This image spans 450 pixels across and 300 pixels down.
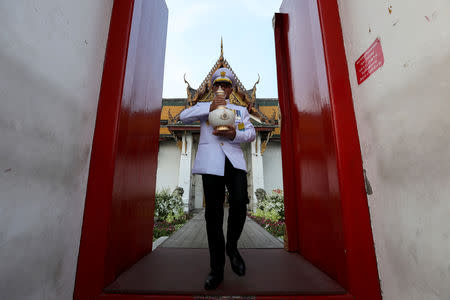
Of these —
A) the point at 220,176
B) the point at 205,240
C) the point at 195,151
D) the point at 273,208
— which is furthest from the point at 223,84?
the point at 195,151

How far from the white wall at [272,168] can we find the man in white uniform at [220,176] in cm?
869

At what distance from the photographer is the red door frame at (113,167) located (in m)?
1.34

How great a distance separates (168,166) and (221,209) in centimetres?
916

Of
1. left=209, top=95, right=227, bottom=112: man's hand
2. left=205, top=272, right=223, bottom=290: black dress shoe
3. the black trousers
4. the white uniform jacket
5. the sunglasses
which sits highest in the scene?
the sunglasses

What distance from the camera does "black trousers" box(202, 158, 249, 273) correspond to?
1.60 m

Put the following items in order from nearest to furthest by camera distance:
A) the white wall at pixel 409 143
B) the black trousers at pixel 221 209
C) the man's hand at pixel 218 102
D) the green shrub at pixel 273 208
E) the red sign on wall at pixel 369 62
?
the white wall at pixel 409 143 < the red sign on wall at pixel 369 62 < the black trousers at pixel 221 209 < the man's hand at pixel 218 102 < the green shrub at pixel 273 208

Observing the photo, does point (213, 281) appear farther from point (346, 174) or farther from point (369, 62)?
point (369, 62)

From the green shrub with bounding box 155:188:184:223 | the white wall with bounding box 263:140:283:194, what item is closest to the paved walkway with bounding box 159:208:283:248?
the green shrub with bounding box 155:188:184:223

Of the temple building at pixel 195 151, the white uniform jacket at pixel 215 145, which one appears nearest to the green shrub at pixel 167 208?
the temple building at pixel 195 151

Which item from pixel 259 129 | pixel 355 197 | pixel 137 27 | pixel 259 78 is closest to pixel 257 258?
pixel 355 197

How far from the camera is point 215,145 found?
1.75 meters

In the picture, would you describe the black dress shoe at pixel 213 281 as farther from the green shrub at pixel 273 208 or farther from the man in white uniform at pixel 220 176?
the green shrub at pixel 273 208

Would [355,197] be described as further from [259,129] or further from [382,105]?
[259,129]

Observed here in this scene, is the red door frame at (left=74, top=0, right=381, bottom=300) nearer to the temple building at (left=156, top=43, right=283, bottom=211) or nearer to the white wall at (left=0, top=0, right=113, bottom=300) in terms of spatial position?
the white wall at (left=0, top=0, right=113, bottom=300)
